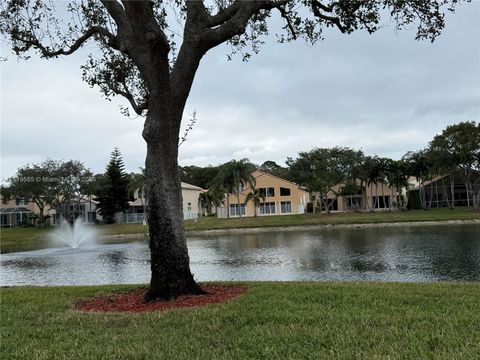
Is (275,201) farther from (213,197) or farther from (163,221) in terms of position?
(163,221)

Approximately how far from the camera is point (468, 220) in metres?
42.8

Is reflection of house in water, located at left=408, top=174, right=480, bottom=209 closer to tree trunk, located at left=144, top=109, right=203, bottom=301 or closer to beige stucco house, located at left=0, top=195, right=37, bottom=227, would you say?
beige stucco house, located at left=0, top=195, right=37, bottom=227

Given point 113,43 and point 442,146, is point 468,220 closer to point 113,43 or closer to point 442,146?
point 442,146

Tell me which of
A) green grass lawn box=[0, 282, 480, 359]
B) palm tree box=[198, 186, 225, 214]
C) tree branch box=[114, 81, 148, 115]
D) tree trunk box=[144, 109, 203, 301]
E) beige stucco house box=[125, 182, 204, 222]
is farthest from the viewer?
beige stucco house box=[125, 182, 204, 222]

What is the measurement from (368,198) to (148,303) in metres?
63.4

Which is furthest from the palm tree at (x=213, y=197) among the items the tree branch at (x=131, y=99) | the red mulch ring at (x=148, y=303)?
the red mulch ring at (x=148, y=303)

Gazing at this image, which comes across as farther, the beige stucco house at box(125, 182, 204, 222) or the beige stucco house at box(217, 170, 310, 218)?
the beige stucco house at box(217, 170, 310, 218)

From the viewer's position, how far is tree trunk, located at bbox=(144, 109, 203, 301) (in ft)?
25.7

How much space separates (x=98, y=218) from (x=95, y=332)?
65.9 metres

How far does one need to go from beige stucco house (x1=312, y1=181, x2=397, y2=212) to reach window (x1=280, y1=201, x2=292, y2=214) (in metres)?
5.47

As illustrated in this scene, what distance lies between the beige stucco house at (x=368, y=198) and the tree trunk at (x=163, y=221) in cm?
5803

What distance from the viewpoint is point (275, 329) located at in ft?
17.2

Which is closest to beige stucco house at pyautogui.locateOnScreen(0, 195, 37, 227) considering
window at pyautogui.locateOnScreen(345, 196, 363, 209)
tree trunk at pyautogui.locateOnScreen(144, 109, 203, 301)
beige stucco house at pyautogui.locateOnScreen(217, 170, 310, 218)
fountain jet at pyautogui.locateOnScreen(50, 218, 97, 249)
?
fountain jet at pyautogui.locateOnScreen(50, 218, 97, 249)

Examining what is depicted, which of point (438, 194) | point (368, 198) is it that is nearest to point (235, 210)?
point (368, 198)
